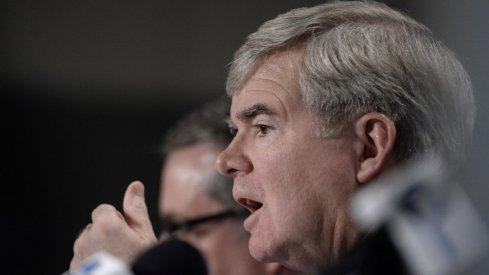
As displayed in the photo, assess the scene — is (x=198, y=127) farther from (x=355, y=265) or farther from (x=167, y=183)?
(x=355, y=265)

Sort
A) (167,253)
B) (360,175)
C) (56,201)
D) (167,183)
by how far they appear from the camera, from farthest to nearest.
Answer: (56,201), (167,183), (360,175), (167,253)

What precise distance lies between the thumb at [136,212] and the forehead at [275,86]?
0.92ft

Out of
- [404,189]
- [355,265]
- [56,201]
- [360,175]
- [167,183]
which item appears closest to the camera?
[404,189]

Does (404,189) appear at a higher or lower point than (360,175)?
higher

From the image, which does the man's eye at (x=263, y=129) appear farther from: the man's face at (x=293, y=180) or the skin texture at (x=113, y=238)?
the skin texture at (x=113, y=238)

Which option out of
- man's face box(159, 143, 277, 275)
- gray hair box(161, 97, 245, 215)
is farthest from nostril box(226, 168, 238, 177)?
gray hair box(161, 97, 245, 215)

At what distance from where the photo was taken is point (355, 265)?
1221 millimetres

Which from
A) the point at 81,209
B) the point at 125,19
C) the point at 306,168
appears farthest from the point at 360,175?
the point at 125,19

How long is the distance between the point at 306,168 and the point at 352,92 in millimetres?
182

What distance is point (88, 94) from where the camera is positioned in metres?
4.91

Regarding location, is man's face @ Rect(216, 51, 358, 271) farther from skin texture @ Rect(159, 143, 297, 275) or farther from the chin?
skin texture @ Rect(159, 143, 297, 275)

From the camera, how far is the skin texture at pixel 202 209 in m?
3.00

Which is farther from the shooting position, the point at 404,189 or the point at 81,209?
the point at 81,209

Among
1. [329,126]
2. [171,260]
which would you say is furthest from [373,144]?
[171,260]
